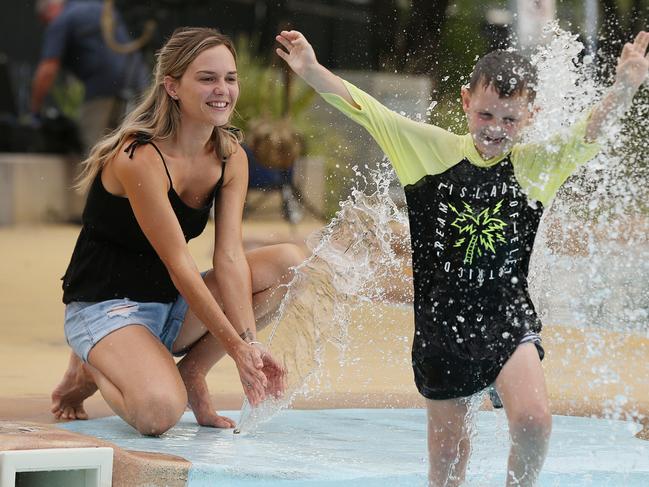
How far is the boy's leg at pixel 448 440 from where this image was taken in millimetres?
3238

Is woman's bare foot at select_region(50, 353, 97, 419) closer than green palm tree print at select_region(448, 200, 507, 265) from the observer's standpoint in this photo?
No

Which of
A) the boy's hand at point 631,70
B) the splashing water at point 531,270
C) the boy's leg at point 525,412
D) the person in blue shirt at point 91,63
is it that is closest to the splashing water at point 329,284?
the splashing water at point 531,270

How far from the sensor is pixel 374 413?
14.8 feet

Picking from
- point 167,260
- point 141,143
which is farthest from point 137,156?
point 167,260

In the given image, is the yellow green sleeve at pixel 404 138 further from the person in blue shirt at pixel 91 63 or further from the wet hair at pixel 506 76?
the person in blue shirt at pixel 91 63

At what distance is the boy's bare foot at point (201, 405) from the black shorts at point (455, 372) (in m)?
1.06

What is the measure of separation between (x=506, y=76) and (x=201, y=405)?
1.59 m

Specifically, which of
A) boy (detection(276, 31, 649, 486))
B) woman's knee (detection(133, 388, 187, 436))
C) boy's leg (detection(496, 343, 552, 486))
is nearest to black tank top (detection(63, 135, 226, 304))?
woman's knee (detection(133, 388, 187, 436))

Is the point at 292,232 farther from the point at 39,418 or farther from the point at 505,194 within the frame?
the point at 505,194

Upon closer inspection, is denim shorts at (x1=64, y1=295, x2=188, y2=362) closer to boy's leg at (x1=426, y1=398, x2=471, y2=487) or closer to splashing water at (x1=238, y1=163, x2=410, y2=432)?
splashing water at (x1=238, y1=163, x2=410, y2=432)

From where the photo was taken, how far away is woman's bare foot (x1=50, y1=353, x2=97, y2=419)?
13.7 ft

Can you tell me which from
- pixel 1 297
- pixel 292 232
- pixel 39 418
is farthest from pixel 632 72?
pixel 292 232

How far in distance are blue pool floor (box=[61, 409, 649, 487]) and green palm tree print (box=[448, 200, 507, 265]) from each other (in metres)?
0.68

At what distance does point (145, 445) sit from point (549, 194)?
1.39m
